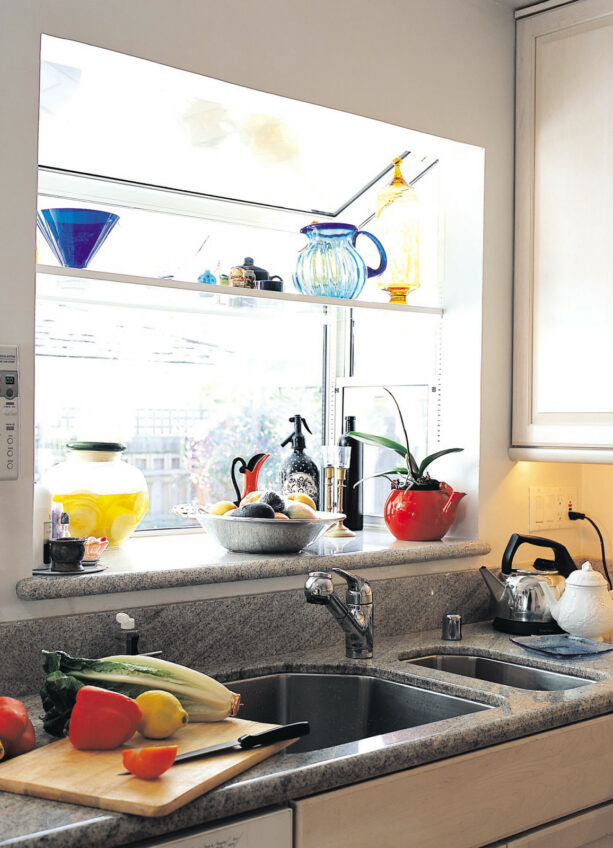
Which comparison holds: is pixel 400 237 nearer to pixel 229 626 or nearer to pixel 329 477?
pixel 329 477

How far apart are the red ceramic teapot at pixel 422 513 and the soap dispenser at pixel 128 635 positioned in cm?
84

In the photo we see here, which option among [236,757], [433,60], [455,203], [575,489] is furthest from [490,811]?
[433,60]

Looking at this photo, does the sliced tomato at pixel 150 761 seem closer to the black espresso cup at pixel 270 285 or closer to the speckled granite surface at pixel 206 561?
the speckled granite surface at pixel 206 561

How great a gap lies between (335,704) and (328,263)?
1.03 m

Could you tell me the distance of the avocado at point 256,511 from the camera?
1967 mm

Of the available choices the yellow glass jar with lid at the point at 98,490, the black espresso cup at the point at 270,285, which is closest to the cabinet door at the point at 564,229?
the black espresso cup at the point at 270,285

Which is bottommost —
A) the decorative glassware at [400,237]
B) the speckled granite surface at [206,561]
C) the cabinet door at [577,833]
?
the cabinet door at [577,833]

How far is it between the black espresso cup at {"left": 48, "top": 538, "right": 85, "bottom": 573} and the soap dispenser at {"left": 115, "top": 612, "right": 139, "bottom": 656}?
0.42ft

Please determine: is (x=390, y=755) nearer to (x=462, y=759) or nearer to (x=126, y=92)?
(x=462, y=759)

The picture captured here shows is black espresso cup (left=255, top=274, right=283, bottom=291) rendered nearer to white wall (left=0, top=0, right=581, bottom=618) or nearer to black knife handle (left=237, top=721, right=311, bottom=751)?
white wall (left=0, top=0, right=581, bottom=618)

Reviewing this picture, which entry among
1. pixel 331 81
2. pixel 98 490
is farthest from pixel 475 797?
pixel 331 81

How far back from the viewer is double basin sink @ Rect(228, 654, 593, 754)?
1.76m

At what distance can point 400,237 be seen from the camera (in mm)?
2408

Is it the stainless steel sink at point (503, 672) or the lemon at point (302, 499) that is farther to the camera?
the lemon at point (302, 499)
